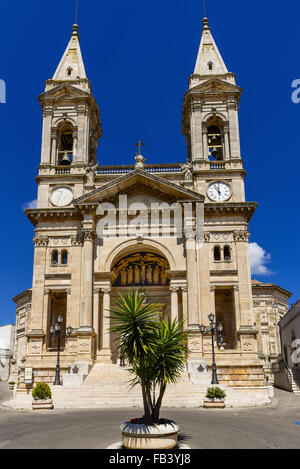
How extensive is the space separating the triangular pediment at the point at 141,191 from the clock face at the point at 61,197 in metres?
2.40

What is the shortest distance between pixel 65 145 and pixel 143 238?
13.5 metres

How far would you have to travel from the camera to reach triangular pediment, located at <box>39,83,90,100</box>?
130 feet

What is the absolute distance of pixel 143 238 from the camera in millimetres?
35562

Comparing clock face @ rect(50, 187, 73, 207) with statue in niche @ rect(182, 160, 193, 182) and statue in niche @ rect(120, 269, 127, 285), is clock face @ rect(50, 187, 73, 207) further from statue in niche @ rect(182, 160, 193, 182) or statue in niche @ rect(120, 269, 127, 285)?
statue in niche @ rect(182, 160, 193, 182)

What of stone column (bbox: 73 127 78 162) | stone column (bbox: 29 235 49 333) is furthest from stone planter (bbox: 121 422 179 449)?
stone column (bbox: 73 127 78 162)

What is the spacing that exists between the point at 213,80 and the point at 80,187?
49.1ft

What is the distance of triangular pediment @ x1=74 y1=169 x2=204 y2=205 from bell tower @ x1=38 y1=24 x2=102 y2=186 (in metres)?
4.07

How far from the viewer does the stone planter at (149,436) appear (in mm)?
10617

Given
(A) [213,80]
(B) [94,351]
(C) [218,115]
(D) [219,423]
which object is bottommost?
(D) [219,423]

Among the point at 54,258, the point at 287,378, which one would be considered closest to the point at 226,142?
the point at 54,258

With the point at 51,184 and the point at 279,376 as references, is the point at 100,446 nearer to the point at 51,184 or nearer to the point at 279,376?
the point at 51,184

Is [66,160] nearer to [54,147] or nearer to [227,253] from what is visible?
[54,147]
